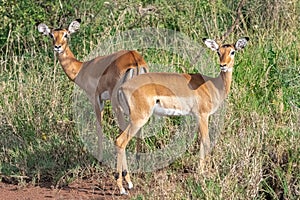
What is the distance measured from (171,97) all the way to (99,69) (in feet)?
3.46

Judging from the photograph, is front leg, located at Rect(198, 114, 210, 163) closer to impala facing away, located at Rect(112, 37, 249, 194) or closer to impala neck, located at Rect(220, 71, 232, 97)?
impala facing away, located at Rect(112, 37, 249, 194)

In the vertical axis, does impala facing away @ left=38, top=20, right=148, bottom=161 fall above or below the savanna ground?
above

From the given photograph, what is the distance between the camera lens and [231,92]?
642cm

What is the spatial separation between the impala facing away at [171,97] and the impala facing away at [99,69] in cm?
30

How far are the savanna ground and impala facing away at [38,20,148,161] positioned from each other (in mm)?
261

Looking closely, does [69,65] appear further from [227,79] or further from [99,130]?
[227,79]

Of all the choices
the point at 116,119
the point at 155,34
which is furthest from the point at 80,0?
the point at 116,119

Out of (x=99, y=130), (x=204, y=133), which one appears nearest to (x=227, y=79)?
(x=204, y=133)

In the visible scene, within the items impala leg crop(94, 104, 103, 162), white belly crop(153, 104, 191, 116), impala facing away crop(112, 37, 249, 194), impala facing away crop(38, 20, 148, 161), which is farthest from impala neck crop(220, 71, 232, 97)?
impala leg crop(94, 104, 103, 162)

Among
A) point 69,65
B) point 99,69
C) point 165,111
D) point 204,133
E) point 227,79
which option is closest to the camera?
point 165,111

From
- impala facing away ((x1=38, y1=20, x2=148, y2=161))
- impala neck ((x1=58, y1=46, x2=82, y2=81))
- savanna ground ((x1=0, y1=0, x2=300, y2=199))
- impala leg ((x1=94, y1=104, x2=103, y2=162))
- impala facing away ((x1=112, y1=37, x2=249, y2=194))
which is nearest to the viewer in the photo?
savanna ground ((x1=0, y1=0, x2=300, y2=199))

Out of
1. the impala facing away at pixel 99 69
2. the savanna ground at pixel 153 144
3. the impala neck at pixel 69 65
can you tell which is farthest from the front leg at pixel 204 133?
the impala neck at pixel 69 65

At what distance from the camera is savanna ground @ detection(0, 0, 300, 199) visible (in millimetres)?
4973

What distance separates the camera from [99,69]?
6402 millimetres
